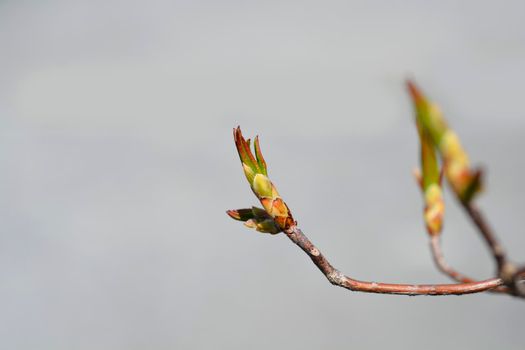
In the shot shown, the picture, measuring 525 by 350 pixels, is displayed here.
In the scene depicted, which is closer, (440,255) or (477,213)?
(477,213)

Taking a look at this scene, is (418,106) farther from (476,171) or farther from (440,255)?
(440,255)

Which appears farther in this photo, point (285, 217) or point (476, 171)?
point (285, 217)

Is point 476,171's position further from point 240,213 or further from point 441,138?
point 240,213

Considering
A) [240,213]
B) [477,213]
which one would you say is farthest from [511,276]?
[240,213]

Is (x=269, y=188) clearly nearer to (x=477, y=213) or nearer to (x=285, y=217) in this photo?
(x=285, y=217)

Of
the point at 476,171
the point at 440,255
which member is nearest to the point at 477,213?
the point at 476,171

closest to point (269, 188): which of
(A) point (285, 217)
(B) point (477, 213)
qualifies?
(A) point (285, 217)

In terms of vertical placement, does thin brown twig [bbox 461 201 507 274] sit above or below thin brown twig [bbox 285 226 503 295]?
above

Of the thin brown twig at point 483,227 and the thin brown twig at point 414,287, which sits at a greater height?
the thin brown twig at point 483,227
